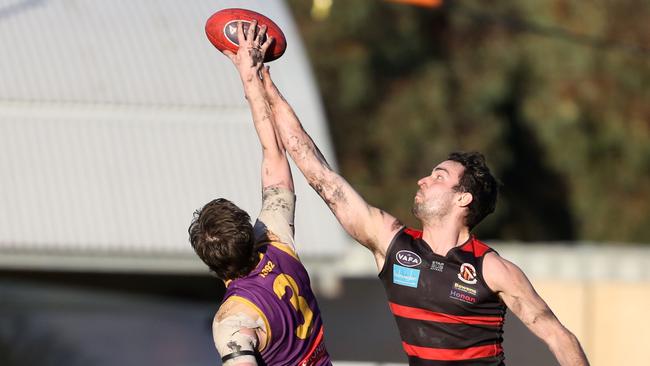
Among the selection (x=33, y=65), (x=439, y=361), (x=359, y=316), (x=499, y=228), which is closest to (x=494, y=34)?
(x=499, y=228)

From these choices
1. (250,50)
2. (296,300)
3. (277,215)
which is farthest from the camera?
(250,50)

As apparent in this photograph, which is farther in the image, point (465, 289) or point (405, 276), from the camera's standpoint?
point (405, 276)

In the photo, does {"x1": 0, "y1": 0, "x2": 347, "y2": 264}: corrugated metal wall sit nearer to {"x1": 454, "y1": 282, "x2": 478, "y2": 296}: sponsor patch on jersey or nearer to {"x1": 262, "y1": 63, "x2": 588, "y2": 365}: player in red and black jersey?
{"x1": 262, "y1": 63, "x2": 588, "y2": 365}: player in red and black jersey

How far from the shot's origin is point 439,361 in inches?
195

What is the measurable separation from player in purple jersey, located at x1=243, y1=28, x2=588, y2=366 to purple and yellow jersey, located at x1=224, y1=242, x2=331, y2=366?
0.38 metres

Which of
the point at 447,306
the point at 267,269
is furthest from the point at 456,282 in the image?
the point at 267,269

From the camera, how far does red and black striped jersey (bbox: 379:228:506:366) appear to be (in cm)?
489

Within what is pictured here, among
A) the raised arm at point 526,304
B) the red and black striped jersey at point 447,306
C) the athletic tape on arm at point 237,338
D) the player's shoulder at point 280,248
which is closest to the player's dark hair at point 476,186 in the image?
the red and black striped jersey at point 447,306

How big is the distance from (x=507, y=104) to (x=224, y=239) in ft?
54.8

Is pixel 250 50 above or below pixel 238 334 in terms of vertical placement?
above

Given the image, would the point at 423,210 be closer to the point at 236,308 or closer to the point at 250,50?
the point at 236,308

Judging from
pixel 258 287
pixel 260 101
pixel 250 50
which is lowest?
pixel 258 287

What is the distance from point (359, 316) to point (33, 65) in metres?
3.66

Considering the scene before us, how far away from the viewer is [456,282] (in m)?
4.89
